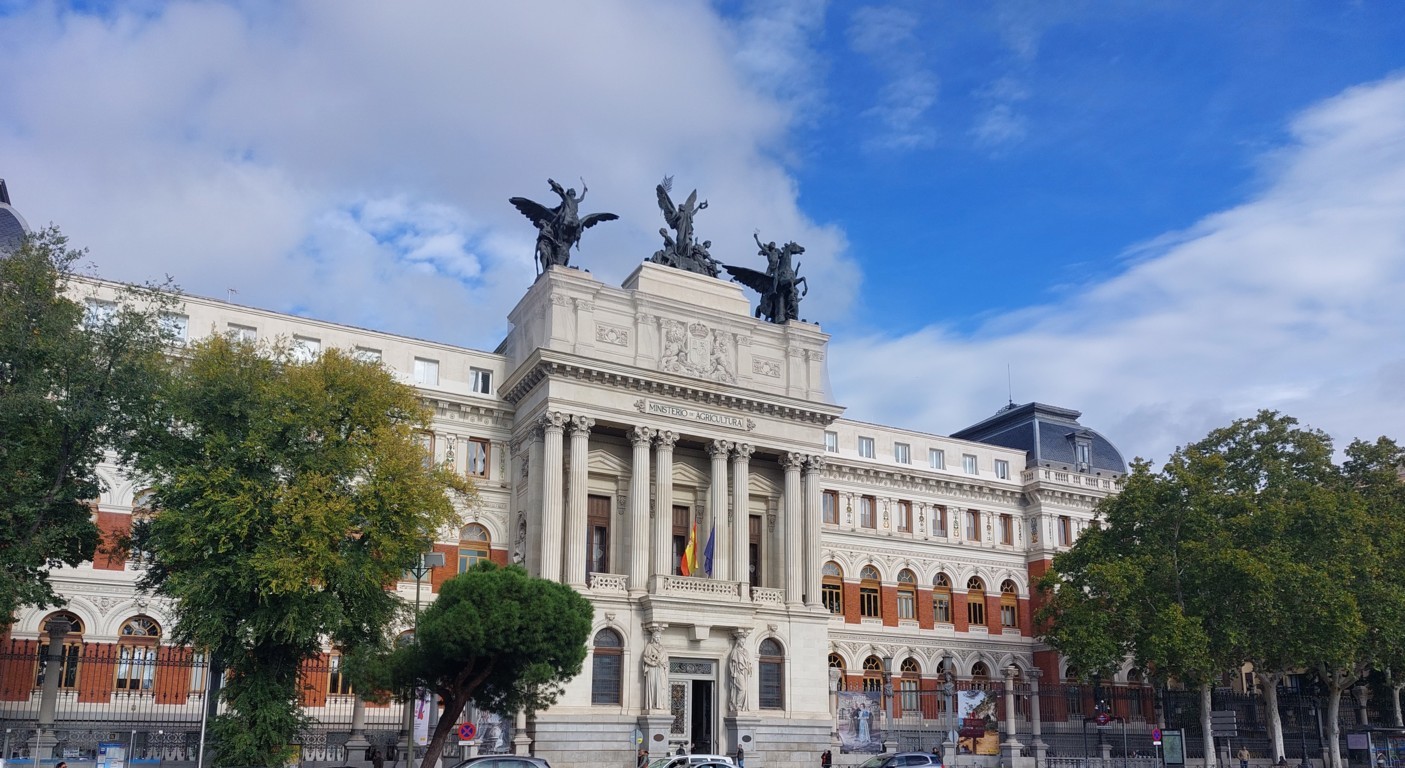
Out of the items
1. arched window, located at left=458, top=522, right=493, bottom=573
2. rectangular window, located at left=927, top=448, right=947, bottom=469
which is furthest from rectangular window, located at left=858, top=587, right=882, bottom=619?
arched window, located at left=458, top=522, right=493, bottom=573

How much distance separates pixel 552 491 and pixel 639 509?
3.88 m

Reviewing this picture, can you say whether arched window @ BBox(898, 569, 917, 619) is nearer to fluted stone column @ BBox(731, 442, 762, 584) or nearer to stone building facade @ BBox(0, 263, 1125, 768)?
stone building facade @ BBox(0, 263, 1125, 768)

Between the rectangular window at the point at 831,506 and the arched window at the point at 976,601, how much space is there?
30.8 ft

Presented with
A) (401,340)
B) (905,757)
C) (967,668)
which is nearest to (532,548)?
(401,340)

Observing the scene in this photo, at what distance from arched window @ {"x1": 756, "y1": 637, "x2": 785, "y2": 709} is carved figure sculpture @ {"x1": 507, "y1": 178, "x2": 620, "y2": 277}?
19.0 metres

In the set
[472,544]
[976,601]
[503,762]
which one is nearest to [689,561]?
[472,544]

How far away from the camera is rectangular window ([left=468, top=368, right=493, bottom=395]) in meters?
54.8

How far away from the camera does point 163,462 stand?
3516 cm

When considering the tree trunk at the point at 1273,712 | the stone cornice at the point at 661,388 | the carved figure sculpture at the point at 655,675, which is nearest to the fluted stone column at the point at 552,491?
the stone cornice at the point at 661,388

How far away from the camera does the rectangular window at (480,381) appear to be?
54750mm

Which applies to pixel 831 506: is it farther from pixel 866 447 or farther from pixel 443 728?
pixel 443 728

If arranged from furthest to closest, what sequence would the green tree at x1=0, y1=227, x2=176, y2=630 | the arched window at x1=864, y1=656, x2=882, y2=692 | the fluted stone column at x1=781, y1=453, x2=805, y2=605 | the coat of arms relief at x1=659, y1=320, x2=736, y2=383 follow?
1. the arched window at x1=864, y1=656, x2=882, y2=692
2. the fluted stone column at x1=781, y1=453, x2=805, y2=605
3. the coat of arms relief at x1=659, y1=320, x2=736, y2=383
4. the green tree at x1=0, y1=227, x2=176, y2=630

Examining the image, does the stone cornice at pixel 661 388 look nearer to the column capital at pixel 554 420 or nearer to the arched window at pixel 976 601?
the column capital at pixel 554 420

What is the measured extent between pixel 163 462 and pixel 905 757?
26.1 meters
